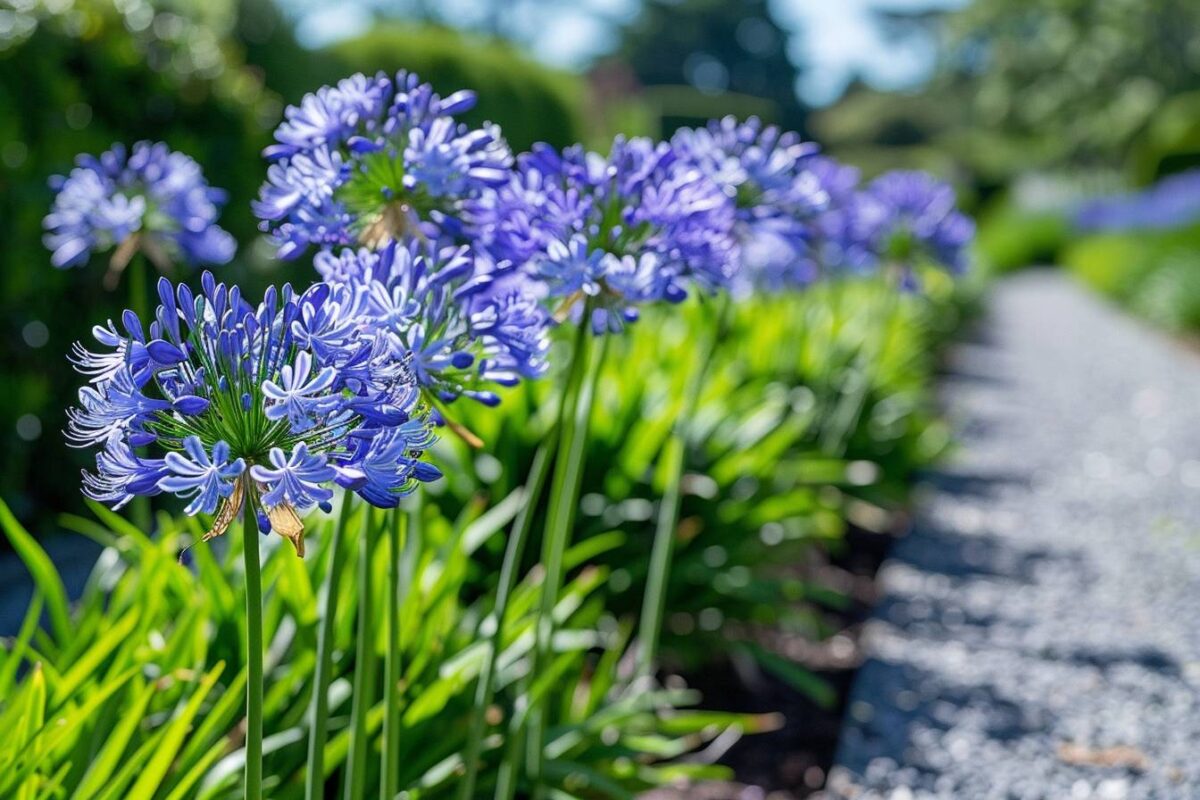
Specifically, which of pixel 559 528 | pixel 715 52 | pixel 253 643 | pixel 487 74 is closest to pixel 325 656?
pixel 253 643

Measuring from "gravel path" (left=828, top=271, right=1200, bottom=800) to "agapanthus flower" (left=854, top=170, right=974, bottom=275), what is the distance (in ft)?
4.04

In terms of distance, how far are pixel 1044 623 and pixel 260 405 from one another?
137 inches

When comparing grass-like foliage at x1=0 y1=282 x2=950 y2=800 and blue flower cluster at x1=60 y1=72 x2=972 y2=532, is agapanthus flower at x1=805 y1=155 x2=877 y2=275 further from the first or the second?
blue flower cluster at x1=60 y1=72 x2=972 y2=532

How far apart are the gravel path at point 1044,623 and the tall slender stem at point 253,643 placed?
1.85 meters

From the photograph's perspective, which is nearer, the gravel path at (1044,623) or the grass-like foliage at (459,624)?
the grass-like foliage at (459,624)

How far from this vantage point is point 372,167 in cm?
147

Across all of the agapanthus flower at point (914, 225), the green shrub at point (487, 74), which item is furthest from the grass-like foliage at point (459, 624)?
the green shrub at point (487, 74)

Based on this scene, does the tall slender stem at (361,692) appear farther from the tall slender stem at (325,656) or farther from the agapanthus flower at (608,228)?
the agapanthus flower at (608,228)

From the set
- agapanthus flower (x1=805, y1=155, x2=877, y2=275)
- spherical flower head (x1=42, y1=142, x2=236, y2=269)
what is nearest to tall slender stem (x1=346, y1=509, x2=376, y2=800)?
spherical flower head (x1=42, y1=142, x2=236, y2=269)

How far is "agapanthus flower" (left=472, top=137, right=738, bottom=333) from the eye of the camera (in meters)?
1.48

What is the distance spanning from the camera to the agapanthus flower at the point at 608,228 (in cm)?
148

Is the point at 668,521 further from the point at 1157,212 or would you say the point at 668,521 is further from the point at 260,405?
the point at 1157,212

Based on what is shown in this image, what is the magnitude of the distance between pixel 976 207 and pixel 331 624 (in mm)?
31311

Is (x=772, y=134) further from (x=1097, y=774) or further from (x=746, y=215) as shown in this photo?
(x=1097, y=774)
